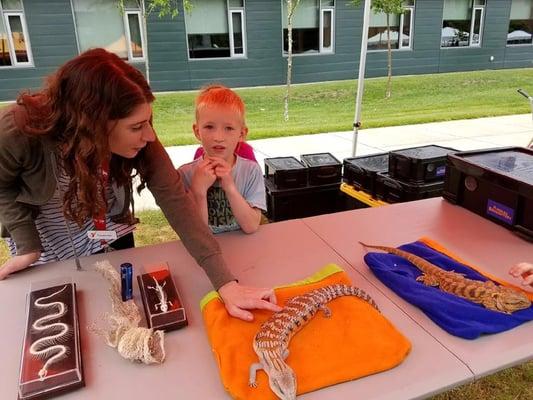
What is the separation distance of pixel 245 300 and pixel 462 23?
1452 centimetres

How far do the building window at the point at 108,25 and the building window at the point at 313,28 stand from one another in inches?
141

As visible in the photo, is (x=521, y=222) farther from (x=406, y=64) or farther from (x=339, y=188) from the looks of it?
(x=406, y=64)

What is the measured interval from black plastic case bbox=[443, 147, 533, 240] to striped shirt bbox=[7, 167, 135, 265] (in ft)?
5.27

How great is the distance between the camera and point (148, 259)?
1.66m

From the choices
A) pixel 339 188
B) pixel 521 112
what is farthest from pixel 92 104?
pixel 521 112

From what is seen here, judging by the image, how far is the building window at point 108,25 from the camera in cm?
894

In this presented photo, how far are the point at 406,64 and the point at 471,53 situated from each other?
272 centimetres

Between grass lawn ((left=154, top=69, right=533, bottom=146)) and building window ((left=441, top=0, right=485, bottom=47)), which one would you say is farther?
building window ((left=441, top=0, right=485, bottom=47))

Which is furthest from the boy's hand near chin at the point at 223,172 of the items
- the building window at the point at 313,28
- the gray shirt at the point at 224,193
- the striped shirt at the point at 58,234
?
the building window at the point at 313,28

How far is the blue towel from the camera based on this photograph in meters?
1.21

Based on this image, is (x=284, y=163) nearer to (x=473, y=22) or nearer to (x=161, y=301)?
(x=161, y=301)

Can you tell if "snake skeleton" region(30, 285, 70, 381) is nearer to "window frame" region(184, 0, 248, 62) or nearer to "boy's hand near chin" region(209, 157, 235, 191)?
"boy's hand near chin" region(209, 157, 235, 191)

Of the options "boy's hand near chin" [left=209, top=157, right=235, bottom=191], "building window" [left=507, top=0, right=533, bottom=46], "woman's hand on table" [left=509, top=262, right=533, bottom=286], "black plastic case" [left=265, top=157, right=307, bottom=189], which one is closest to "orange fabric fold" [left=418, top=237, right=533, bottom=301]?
"woman's hand on table" [left=509, top=262, right=533, bottom=286]

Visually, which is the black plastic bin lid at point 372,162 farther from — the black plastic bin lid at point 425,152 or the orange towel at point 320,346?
the orange towel at point 320,346
